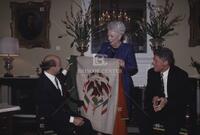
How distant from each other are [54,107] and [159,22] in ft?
9.69

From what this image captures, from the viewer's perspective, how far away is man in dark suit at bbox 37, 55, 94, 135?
3844 mm

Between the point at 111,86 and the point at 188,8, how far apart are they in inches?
129

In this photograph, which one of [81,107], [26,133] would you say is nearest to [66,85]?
[81,107]

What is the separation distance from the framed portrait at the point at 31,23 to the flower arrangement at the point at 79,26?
0.34 meters

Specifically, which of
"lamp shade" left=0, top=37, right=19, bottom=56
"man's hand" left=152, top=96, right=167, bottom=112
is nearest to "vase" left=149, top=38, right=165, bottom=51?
"man's hand" left=152, top=96, right=167, bottom=112

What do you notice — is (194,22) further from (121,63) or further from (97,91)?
(97,91)

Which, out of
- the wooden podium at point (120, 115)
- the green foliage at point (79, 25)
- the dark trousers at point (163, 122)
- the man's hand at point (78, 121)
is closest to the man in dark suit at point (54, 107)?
the man's hand at point (78, 121)

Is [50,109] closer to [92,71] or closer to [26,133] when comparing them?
[92,71]

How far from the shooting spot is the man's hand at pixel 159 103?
414 cm

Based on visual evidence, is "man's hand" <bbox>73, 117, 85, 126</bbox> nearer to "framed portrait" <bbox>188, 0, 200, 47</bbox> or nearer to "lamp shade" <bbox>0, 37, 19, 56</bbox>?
"lamp shade" <bbox>0, 37, 19, 56</bbox>

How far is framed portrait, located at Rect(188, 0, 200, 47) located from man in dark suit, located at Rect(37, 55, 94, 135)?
10.8ft

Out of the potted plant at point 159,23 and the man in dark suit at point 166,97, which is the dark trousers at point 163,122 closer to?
the man in dark suit at point 166,97

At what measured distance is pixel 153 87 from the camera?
14.1 ft

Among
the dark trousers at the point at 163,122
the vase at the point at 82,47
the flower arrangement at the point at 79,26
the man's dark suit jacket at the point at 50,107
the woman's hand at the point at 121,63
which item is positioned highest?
the flower arrangement at the point at 79,26
